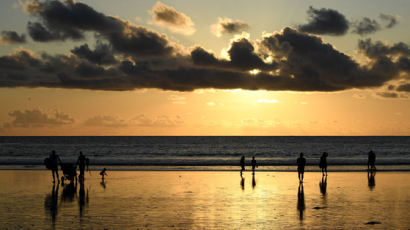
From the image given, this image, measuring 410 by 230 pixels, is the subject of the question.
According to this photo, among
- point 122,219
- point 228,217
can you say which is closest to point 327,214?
point 228,217

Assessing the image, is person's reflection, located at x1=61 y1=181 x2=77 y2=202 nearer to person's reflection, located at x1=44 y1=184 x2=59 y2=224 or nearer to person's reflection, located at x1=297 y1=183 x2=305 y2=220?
person's reflection, located at x1=44 y1=184 x2=59 y2=224

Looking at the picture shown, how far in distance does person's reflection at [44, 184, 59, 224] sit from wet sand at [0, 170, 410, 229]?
4 cm

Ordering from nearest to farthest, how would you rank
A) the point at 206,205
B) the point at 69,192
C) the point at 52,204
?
1. the point at 206,205
2. the point at 52,204
3. the point at 69,192

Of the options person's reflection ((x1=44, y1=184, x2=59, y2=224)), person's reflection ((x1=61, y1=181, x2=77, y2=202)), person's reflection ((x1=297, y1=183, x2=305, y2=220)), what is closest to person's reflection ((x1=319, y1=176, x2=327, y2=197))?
person's reflection ((x1=297, y1=183, x2=305, y2=220))

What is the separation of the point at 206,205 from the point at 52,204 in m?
6.33

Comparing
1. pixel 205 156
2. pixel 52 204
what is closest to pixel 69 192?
pixel 52 204

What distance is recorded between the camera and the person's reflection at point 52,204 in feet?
52.1

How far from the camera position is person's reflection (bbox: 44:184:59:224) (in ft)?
52.1

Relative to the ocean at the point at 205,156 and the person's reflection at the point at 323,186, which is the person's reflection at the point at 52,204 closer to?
the person's reflection at the point at 323,186

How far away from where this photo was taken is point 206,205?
58.6 feet

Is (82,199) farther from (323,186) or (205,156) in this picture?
(205,156)

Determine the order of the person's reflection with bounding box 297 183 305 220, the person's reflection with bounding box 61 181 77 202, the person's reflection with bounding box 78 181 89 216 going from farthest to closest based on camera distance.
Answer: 1. the person's reflection with bounding box 61 181 77 202
2. the person's reflection with bounding box 78 181 89 216
3. the person's reflection with bounding box 297 183 305 220

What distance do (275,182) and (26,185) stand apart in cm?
1474

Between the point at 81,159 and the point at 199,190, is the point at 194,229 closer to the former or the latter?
the point at 199,190
